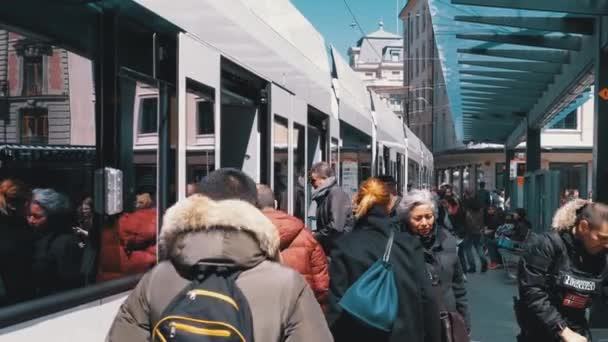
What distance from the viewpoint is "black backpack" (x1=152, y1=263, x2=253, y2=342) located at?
2154mm

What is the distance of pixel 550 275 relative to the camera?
443 centimetres

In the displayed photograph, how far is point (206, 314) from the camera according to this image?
217 cm

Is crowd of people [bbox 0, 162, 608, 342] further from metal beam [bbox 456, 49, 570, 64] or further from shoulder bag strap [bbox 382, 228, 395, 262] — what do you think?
metal beam [bbox 456, 49, 570, 64]

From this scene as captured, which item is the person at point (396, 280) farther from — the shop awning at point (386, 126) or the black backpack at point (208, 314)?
the shop awning at point (386, 126)

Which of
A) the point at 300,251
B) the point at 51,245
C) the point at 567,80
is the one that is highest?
the point at 567,80

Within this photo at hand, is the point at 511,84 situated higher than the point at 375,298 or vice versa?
the point at 511,84

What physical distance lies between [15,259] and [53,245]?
25 cm

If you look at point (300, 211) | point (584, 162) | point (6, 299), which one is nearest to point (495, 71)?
point (300, 211)

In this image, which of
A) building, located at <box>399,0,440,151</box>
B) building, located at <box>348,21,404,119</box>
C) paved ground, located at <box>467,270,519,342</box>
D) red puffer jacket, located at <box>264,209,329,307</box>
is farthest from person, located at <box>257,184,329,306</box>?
building, located at <box>348,21,404,119</box>

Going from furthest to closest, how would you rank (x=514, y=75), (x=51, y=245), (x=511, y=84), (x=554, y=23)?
(x=511, y=84)
(x=514, y=75)
(x=554, y=23)
(x=51, y=245)

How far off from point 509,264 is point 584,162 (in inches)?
1156

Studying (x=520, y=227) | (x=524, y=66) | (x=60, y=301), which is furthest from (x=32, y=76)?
(x=520, y=227)

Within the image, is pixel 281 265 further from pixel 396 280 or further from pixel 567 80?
pixel 567 80

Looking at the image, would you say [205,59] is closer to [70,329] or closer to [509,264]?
[70,329]
